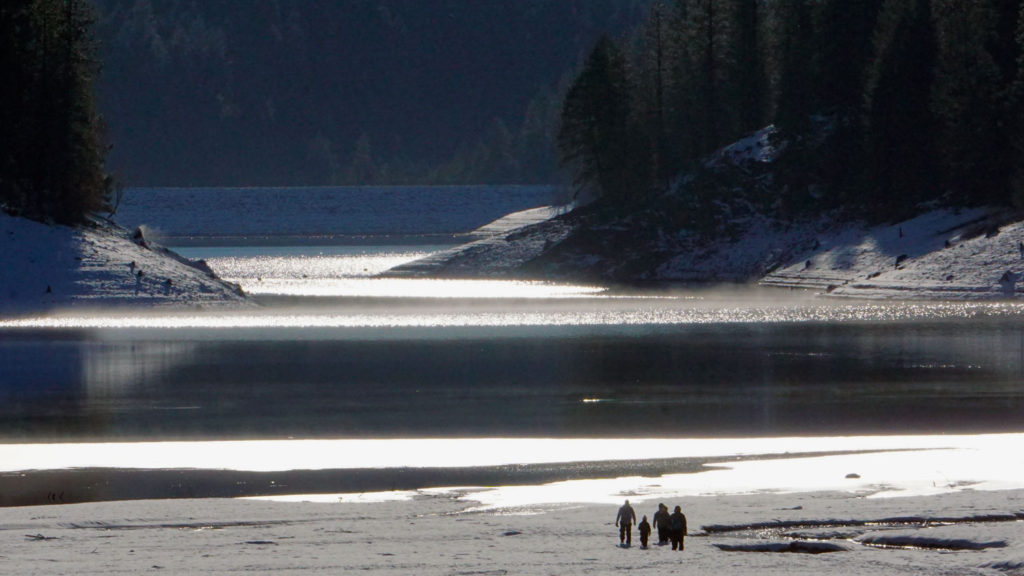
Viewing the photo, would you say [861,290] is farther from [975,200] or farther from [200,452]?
[200,452]

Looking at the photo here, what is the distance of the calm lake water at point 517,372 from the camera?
31734mm

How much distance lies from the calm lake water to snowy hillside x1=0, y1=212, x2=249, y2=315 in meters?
2.69

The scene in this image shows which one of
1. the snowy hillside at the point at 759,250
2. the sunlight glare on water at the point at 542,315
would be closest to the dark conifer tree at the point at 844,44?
the snowy hillside at the point at 759,250

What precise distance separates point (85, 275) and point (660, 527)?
49996mm

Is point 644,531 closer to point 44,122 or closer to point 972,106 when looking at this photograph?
point 44,122

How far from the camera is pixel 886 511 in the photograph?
72.7 ft

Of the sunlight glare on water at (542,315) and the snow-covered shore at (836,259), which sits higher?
the snow-covered shore at (836,259)

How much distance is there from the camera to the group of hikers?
20109mm

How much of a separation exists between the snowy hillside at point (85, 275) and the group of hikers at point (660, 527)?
46.7 meters

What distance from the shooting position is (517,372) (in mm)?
40625

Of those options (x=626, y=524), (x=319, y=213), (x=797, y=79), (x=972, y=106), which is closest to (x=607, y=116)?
(x=797, y=79)

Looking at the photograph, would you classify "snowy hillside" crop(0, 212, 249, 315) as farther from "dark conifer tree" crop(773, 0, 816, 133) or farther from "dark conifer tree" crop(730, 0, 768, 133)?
"dark conifer tree" crop(730, 0, 768, 133)

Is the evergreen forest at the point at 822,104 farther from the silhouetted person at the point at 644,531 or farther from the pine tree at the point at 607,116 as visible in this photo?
the silhouetted person at the point at 644,531

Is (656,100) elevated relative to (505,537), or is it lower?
elevated
